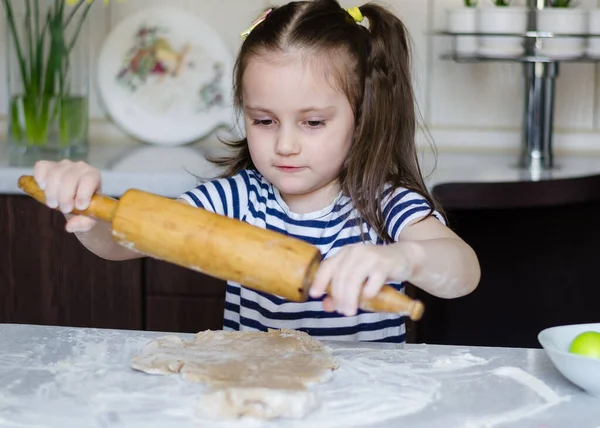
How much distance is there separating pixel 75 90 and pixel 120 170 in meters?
0.33

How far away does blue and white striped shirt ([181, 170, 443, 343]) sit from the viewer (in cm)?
138

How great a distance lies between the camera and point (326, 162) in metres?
1.31

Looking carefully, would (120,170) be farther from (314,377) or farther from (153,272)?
(314,377)

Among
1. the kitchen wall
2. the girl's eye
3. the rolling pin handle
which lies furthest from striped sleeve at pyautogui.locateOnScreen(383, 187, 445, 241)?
the kitchen wall

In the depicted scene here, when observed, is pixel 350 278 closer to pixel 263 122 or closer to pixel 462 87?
pixel 263 122

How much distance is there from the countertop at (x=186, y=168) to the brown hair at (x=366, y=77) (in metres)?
0.29

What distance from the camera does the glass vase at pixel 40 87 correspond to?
6.56ft

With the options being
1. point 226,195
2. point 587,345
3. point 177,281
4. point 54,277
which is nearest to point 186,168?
point 177,281

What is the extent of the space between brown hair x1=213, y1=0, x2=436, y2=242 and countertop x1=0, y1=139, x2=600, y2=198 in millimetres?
293

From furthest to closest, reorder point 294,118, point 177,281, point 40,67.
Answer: point 40,67, point 177,281, point 294,118

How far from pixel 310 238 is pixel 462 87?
94 cm

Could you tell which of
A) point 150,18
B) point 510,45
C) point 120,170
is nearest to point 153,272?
point 120,170

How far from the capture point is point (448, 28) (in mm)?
2004

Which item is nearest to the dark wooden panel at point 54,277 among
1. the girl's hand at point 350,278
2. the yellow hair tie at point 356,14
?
the yellow hair tie at point 356,14
